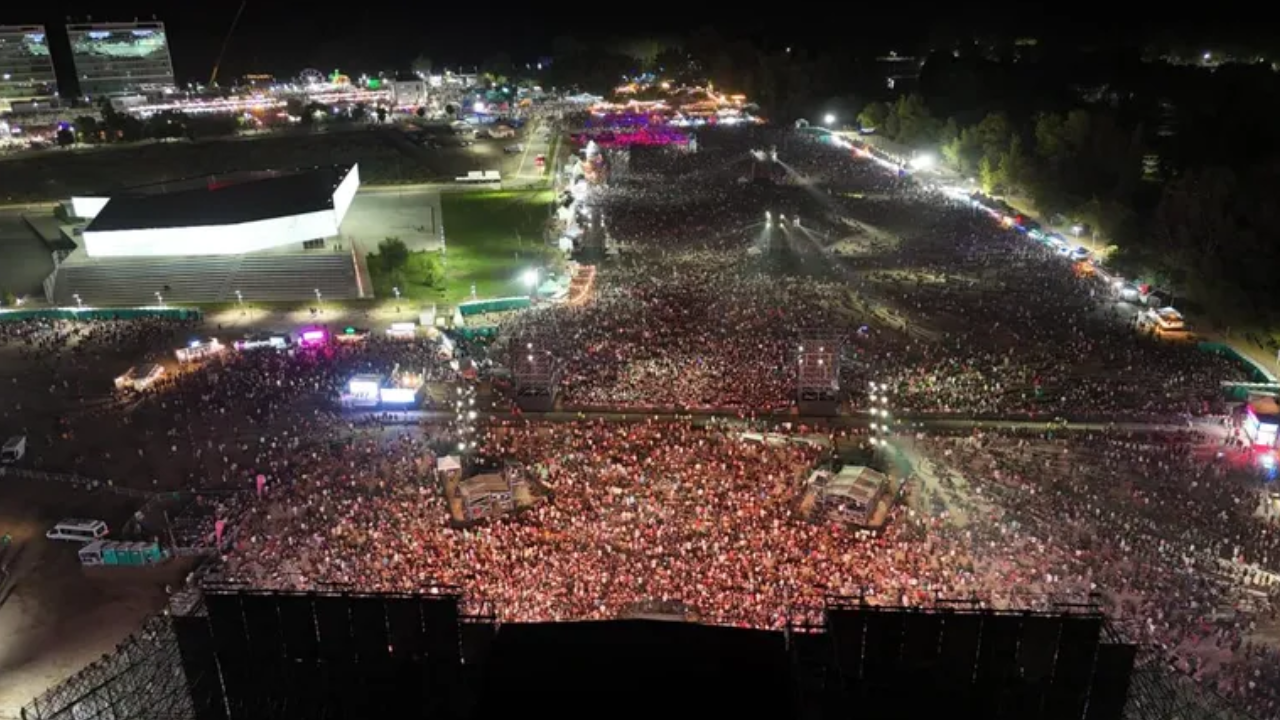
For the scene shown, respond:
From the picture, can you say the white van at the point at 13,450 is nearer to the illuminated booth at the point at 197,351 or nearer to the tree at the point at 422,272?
the illuminated booth at the point at 197,351

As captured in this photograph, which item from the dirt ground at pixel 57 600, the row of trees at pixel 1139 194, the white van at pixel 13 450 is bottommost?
the dirt ground at pixel 57 600

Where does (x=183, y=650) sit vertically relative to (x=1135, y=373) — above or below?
above

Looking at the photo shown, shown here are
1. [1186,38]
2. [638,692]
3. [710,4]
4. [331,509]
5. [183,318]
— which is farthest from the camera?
[710,4]

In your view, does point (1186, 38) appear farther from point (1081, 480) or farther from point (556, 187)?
point (1081, 480)

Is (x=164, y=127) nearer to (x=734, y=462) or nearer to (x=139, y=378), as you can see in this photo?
(x=139, y=378)

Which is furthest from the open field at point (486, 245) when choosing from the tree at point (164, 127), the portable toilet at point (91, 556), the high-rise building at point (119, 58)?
the high-rise building at point (119, 58)

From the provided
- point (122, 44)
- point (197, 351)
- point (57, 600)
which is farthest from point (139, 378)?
point (122, 44)

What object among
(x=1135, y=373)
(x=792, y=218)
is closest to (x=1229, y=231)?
(x=1135, y=373)
